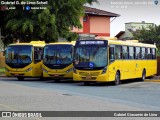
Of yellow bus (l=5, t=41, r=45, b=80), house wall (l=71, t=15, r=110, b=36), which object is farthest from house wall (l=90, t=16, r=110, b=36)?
yellow bus (l=5, t=41, r=45, b=80)

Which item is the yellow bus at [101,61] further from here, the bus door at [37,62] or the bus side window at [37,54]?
the bus side window at [37,54]

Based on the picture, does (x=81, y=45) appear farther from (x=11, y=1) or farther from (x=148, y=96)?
(x=11, y=1)

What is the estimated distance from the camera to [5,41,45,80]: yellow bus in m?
30.0

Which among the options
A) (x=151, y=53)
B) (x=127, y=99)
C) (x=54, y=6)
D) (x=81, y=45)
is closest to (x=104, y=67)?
(x=81, y=45)

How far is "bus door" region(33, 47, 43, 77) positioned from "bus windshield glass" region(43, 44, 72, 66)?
1.76 metres

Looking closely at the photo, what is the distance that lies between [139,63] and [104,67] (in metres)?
5.98

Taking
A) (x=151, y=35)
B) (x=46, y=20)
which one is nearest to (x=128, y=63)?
(x=46, y=20)

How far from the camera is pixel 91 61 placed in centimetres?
2502

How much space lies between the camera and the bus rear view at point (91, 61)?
2488 cm

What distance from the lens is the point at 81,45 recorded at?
25.8m

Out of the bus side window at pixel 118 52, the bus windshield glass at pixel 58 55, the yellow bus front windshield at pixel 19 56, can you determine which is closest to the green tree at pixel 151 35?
the yellow bus front windshield at pixel 19 56

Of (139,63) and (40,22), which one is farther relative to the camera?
(40,22)

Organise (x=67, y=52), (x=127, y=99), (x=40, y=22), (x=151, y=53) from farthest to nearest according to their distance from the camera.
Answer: (x=40, y=22)
(x=151, y=53)
(x=67, y=52)
(x=127, y=99)

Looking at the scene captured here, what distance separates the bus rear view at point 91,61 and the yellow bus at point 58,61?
235 cm
